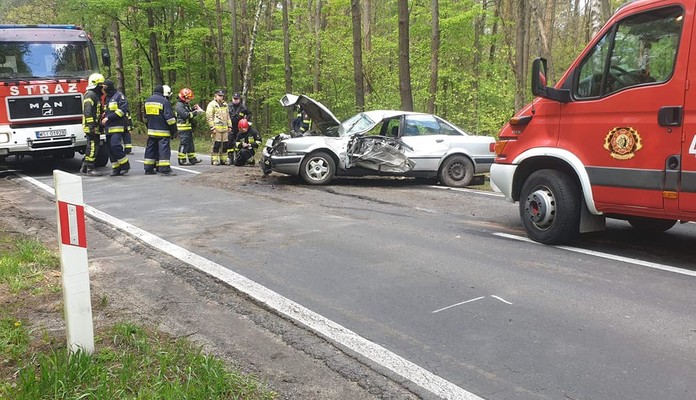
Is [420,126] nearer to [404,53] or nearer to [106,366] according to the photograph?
[404,53]

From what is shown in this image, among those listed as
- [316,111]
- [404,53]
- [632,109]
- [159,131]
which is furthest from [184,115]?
[632,109]

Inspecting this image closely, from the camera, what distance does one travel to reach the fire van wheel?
Result: 561 cm

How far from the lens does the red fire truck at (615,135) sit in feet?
15.5

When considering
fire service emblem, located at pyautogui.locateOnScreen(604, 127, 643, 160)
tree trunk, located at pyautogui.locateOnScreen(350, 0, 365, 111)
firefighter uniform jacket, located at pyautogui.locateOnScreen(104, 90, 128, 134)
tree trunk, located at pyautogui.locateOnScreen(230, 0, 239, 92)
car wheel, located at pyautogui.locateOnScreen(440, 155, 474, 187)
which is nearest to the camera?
fire service emblem, located at pyautogui.locateOnScreen(604, 127, 643, 160)

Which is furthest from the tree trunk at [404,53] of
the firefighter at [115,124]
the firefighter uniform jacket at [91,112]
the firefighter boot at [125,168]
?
the firefighter uniform jacket at [91,112]

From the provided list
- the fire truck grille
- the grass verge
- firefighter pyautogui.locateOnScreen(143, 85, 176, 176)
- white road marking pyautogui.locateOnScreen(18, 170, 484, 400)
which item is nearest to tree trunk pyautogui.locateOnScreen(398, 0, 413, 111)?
firefighter pyautogui.locateOnScreen(143, 85, 176, 176)

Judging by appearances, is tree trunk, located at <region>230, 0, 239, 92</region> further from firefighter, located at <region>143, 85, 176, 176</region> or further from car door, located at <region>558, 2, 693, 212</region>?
car door, located at <region>558, 2, 693, 212</region>

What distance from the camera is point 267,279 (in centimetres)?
468

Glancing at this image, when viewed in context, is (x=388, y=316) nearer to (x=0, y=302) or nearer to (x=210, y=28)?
(x=0, y=302)

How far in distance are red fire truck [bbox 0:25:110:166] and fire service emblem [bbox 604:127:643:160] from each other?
11081 mm

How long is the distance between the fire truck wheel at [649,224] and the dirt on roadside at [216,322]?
14.5 feet

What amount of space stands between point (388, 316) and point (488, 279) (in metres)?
1.23

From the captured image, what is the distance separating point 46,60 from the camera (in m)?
11.8

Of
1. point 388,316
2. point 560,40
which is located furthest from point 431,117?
point 560,40
